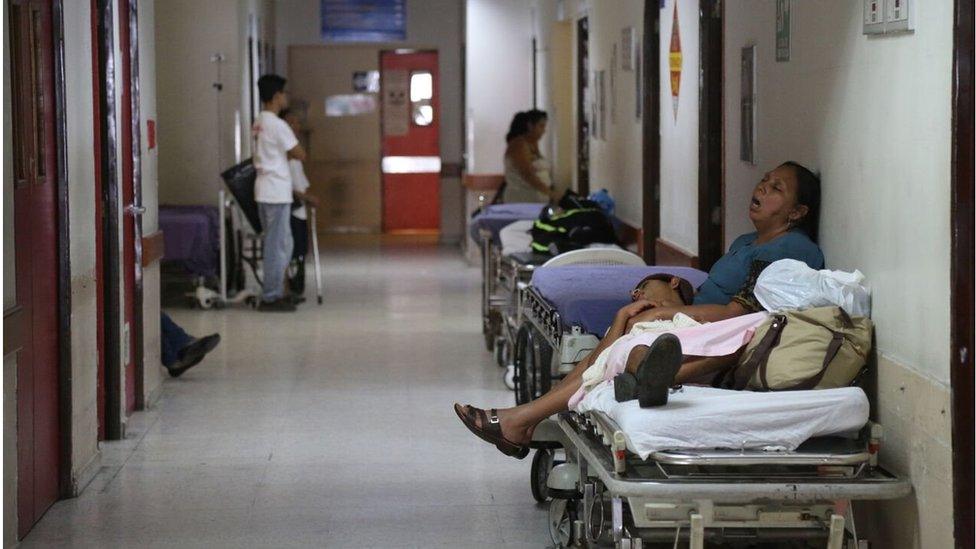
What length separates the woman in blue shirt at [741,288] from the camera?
16.0ft

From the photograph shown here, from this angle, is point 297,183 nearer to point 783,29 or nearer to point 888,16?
point 783,29

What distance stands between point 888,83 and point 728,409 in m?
1.08

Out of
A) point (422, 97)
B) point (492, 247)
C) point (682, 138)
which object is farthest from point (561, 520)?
point (422, 97)

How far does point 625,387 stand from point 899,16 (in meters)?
1.29

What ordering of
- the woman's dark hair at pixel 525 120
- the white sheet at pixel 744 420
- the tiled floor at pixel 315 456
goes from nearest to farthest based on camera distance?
1. the white sheet at pixel 744 420
2. the tiled floor at pixel 315 456
3. the woman's dark hair at pixel 525 120

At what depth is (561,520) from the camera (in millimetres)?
4793

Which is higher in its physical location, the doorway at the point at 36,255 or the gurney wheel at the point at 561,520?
the doorway at the point at 36,255

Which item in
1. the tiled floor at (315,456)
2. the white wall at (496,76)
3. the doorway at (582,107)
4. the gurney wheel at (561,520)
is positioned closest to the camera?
the gurney wheel at (561,520)

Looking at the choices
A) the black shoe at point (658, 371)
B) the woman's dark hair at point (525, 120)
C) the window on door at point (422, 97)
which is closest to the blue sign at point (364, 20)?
the window on door at point (422, 97)

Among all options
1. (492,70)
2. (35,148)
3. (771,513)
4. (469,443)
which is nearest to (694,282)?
(469,443)

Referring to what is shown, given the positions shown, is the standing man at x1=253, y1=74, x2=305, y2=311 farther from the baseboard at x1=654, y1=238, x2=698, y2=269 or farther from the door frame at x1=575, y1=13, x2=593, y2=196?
the baseboard at x1=654, y1=238, x2=698, y2=269

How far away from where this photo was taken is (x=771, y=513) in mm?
3959

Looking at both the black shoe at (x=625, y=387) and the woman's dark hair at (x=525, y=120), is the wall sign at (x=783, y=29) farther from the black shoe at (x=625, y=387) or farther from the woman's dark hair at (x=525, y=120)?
the woman's dark hair at (x=525, y=120)

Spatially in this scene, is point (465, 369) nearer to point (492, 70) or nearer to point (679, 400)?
point (679, 400)
